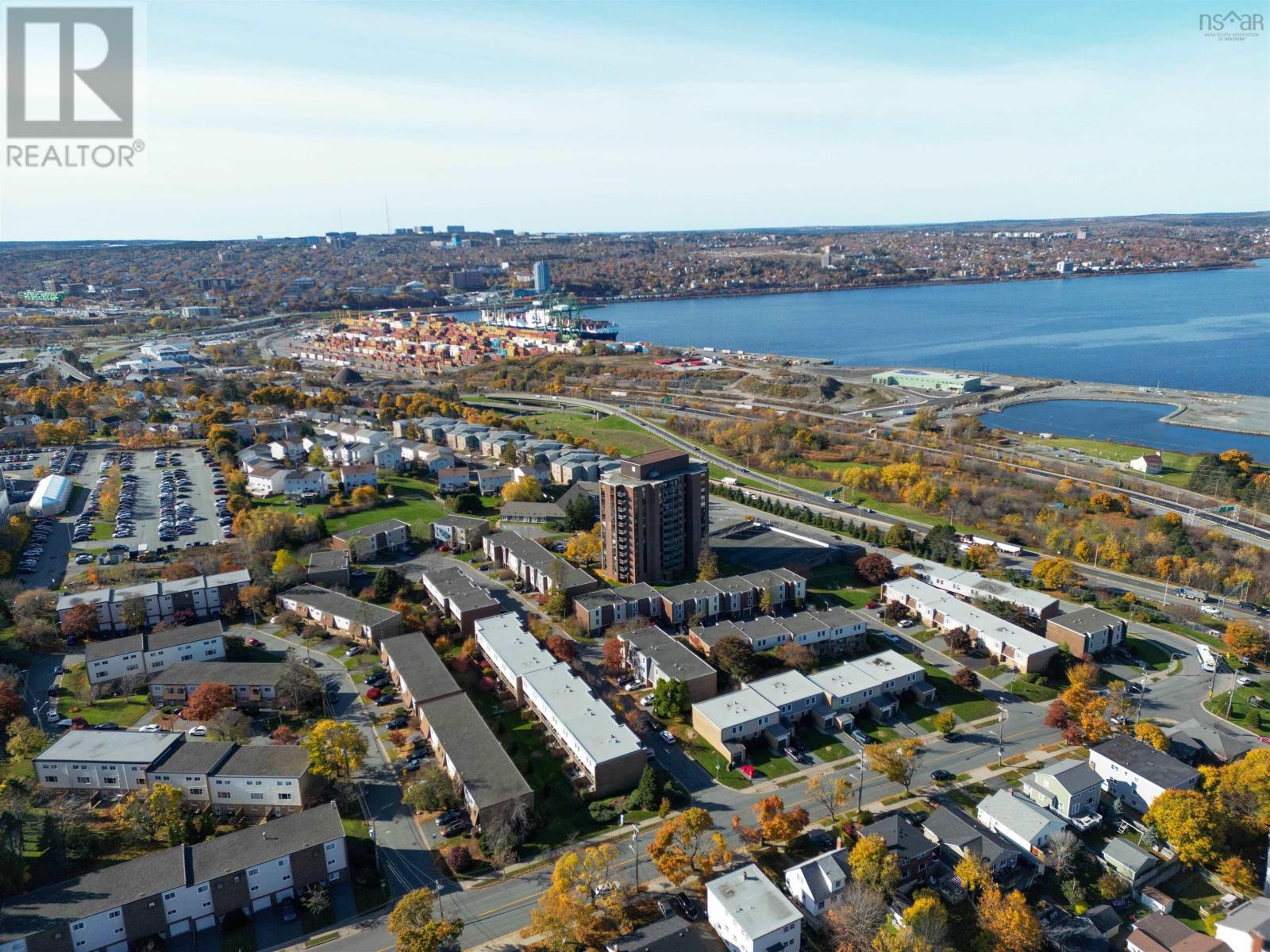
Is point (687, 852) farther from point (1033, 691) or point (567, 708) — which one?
point (1033, 691)

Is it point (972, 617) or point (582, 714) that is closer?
point (582, 714)

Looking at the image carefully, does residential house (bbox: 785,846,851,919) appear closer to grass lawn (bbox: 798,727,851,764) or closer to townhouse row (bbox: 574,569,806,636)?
grass lawn (bbox: 798,727,851,764)

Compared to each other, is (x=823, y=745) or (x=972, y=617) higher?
(x=972, y=617)

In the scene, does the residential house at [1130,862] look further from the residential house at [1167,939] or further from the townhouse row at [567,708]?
the townhouse row at [567,708]

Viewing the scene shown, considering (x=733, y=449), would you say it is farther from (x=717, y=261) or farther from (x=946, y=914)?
(x=717, y=261)

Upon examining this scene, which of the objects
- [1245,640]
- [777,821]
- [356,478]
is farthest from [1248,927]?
[356,478]

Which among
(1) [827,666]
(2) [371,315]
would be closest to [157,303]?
(2) [371,315]
